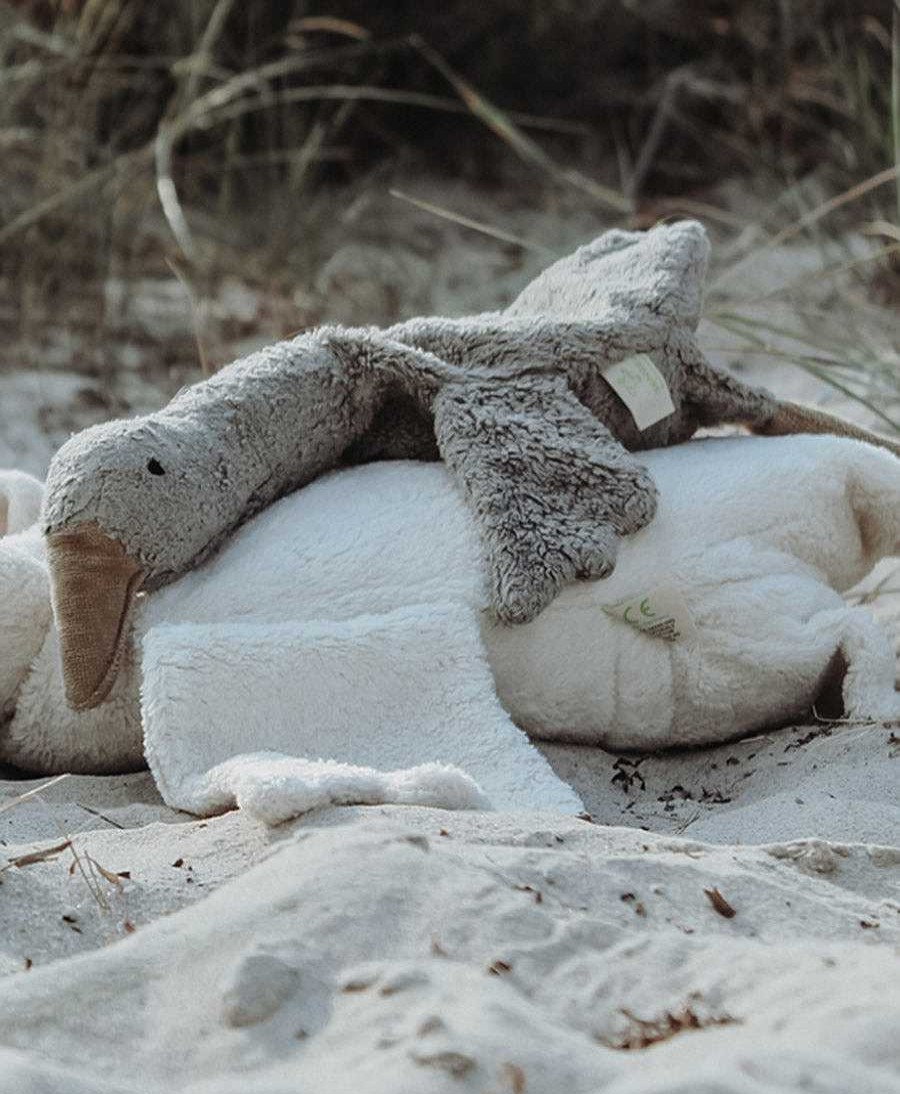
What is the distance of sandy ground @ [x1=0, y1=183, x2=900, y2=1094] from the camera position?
878mm

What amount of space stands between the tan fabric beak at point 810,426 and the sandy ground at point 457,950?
0.49 metres

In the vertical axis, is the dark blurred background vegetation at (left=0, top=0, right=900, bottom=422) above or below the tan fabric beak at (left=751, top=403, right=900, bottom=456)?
above

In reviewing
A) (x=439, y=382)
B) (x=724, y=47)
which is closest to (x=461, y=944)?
(x=439, y=382)

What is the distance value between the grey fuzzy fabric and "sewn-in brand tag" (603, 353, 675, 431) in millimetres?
13

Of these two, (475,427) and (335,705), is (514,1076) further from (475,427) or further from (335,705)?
(475,427)

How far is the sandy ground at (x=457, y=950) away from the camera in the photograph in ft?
2.88

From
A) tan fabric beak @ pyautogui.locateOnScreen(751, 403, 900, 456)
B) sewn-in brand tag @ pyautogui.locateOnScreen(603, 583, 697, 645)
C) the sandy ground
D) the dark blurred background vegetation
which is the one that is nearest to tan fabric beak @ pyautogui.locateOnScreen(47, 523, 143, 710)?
the sandy ground

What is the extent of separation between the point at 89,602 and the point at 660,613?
55cm

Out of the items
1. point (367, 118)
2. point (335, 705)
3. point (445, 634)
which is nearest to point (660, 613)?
point (445, 634)

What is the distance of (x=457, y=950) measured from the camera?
1028mm

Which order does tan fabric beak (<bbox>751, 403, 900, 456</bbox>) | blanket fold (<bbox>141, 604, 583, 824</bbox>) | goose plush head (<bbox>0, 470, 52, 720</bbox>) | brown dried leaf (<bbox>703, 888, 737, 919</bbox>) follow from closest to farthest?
brown dried leaf (<bbox>703, 888, 737, 919</bbox>) < blanket fold (<bbox>141, 604, 583, 824</bbox>) < goose plush head (<bbox>0, 470, 52, 720</bbox>) < tan fabric beak (<bbox>751, 403, 900, 456</bbox>)

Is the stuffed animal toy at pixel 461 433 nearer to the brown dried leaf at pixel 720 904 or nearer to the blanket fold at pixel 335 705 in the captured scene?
the blanket fold at pixel 335 705

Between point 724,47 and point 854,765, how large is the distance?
3130 millimetres

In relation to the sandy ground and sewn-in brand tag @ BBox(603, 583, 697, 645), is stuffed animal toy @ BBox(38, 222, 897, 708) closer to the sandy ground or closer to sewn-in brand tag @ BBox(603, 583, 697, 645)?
sewn-in brand tag @ BBox(603, 583, 697, 645)
